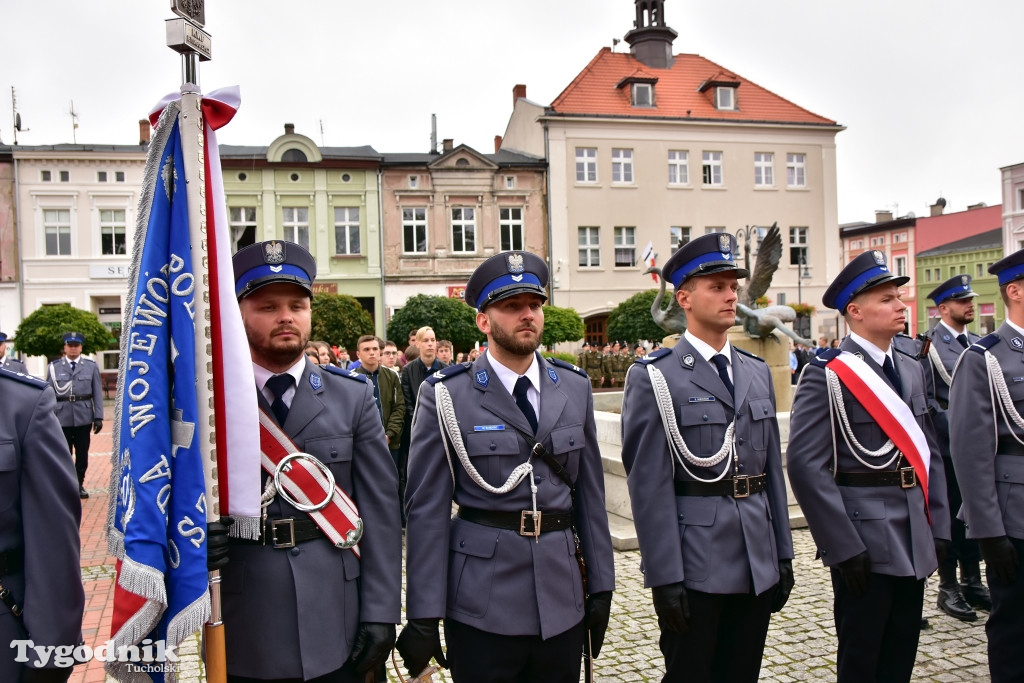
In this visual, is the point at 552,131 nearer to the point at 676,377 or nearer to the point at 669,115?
the point at 669,115

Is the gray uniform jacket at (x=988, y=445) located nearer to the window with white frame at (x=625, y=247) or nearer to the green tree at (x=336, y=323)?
the green tree at (x=336, y=323)

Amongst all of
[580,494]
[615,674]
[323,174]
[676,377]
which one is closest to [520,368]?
[580,494]

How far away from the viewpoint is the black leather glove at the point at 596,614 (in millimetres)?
3131

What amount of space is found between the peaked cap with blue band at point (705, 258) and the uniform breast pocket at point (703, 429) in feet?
2.02

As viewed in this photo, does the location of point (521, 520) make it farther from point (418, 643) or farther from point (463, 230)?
point (463, 230)

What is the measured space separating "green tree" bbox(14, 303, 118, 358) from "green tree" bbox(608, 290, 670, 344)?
17.9 m

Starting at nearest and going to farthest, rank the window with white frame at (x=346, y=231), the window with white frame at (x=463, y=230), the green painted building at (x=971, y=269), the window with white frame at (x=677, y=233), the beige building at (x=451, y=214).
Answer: the window with white frame at (x=346, y=231), the beige building at (x=451, y=214), the window with white frame at (x=463, y=230), the window with white frame at (x=677, y=233), the green painted building at (x=971, y=269)

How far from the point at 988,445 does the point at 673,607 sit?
1962mm

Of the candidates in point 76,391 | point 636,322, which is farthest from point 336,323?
point 76,391

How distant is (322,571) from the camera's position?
2727 mm

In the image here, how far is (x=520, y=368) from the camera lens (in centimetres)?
323

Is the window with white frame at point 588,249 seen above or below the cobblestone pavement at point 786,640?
above

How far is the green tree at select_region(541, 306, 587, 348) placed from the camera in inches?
1122

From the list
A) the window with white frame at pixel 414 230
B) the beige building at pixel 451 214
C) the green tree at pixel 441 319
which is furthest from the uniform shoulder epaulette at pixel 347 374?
the window with white frame at pixel 414 230
